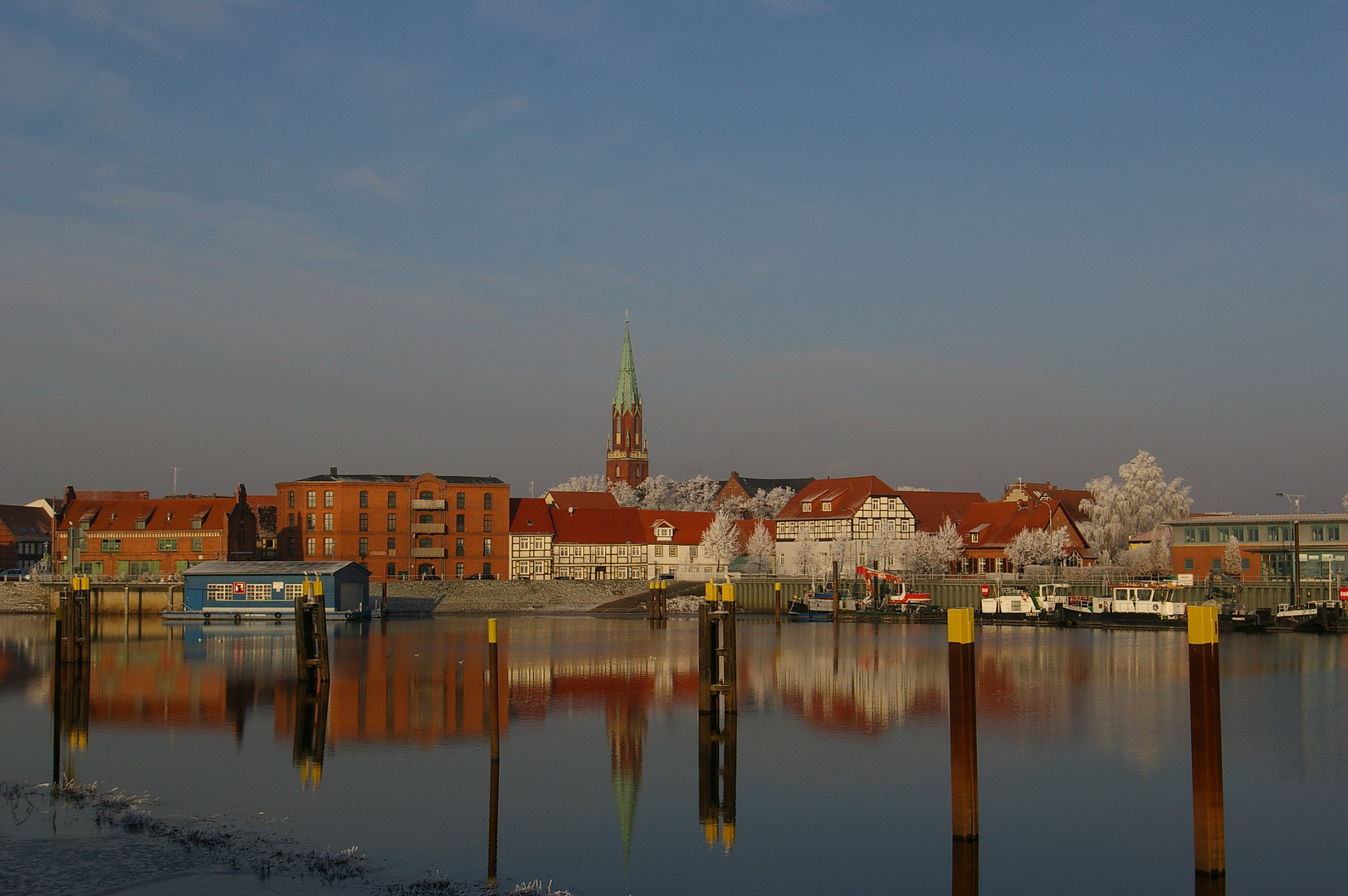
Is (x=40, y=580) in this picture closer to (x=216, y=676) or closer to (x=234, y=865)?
(x=216, y=676)

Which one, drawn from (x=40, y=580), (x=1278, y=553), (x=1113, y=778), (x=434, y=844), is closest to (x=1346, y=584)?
(x=1278, y=553)

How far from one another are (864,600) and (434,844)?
61449 mm

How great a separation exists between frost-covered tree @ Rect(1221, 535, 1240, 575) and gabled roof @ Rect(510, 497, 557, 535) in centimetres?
4929

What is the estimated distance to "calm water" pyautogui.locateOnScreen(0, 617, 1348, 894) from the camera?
17594 millimetres

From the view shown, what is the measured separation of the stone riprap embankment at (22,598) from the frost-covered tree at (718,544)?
4838cm

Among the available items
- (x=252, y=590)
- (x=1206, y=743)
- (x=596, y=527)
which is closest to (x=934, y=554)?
(x=596, y=527)

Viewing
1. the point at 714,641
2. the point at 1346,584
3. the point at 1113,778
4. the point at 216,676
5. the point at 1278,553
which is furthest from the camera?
the point at 1278,553

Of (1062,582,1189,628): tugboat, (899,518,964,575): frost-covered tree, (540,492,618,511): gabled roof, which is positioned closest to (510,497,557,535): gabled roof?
(540,492,618,511): gabled roof

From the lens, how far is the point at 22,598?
8312cm

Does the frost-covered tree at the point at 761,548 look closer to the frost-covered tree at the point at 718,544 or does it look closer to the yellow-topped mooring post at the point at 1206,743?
the frost-covered tree at the point at 718,544

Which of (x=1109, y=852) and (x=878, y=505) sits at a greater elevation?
(x=878, y=505)

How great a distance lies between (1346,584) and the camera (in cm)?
6391

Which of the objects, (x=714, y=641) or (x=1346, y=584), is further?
(x=1346, y=584)

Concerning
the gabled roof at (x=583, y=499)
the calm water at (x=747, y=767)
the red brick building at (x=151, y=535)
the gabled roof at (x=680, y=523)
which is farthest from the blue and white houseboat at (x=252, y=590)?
the gabled roof at (x=583, y=499)
